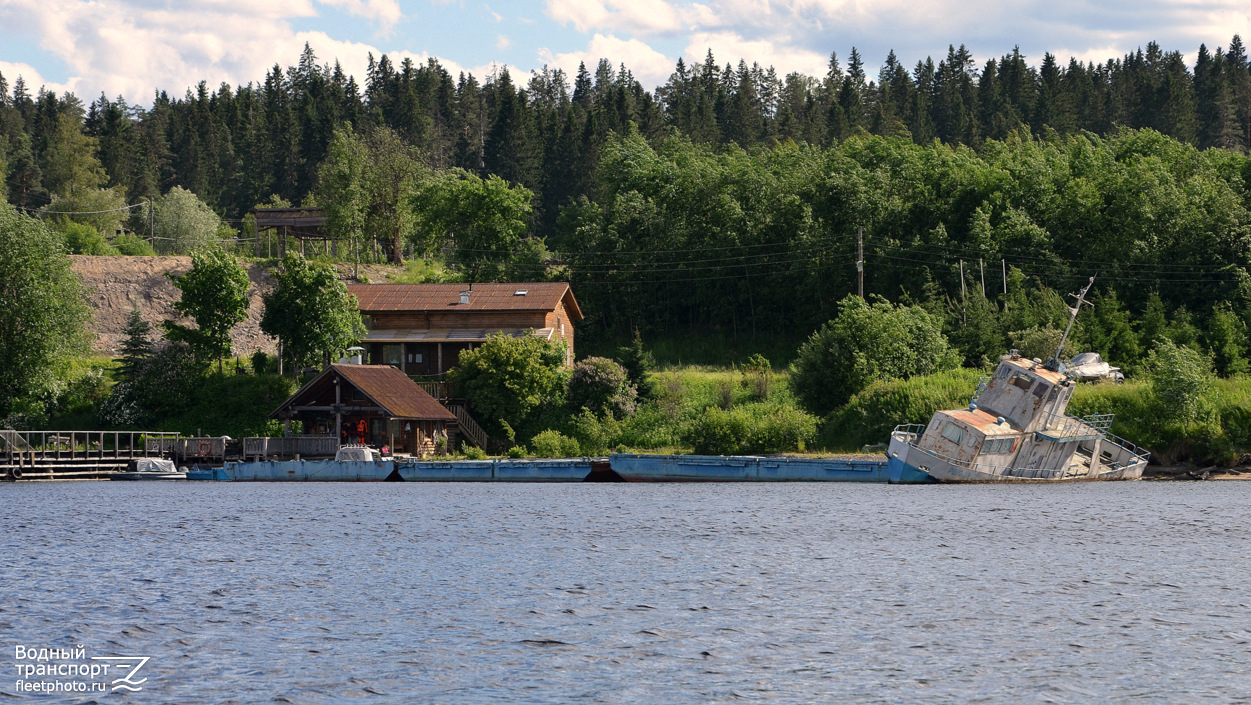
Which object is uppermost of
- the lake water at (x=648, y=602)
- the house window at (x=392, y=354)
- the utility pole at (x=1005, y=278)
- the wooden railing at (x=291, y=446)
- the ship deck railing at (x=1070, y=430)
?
the utility pole at (x=1005, y=278)

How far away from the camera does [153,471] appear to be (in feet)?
217

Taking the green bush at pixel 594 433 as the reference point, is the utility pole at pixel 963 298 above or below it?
above

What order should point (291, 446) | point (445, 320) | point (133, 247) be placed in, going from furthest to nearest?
point (133, 247) < point (445, 320) < point (291, 446)

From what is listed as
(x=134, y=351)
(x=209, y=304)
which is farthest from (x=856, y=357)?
(x=134, y=351)

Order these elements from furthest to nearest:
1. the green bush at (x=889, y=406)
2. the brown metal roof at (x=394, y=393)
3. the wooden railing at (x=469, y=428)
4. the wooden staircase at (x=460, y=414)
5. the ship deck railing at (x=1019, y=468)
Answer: the wooden staircase at (x=460, y=414), the wooden railing at (x=469, y=428), the brown metal roof at (x=394, y=393), the green bush at (x=889, y=406), the ship deck railing at (x=1019, y=468)

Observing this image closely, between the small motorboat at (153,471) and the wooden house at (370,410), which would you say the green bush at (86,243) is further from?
the wooden house at (370,410)

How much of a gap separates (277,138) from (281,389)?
95.3 metres

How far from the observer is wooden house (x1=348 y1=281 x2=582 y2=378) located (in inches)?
3041

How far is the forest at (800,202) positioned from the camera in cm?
8038

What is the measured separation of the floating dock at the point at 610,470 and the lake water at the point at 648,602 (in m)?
9.49

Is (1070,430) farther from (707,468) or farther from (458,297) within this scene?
(458,297)

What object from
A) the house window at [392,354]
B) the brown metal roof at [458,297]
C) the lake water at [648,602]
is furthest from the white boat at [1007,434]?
the house window at [392,354]

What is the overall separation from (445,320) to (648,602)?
54.9 m

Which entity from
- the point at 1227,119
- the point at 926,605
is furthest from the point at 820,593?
the point at 1227,119
